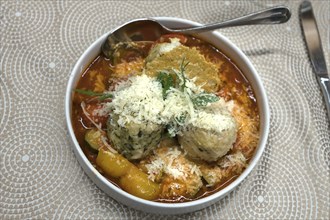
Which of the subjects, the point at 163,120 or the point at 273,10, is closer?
the point at 163,120

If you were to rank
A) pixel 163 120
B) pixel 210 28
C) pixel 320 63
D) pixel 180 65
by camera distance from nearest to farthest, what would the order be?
pixel 163 120, pixel 180 65, pixel 210 28, pixel 320 63

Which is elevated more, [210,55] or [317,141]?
[210,55]

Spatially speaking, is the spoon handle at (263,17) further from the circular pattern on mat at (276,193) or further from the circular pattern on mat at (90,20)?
the circular pattern on mat at (276,193)

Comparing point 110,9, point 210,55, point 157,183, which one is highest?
point 110,9

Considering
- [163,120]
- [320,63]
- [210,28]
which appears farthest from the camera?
[320,63]

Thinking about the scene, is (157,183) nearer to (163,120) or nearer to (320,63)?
(163,120)

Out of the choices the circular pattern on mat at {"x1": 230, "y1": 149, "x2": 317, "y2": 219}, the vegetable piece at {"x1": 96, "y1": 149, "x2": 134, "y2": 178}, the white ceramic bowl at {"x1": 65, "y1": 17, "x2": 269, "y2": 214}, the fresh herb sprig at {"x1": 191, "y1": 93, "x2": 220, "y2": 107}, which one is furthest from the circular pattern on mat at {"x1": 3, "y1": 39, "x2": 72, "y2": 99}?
the circular pattern on mat at {"x1": 230, "y1": 149, "x2": 317, "y2": 219}

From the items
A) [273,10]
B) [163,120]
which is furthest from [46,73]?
[273,10]

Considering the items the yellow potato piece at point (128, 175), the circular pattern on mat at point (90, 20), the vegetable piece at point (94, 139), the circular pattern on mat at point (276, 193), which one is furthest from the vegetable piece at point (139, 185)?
the circular pattern on mat at point (90, 20)
